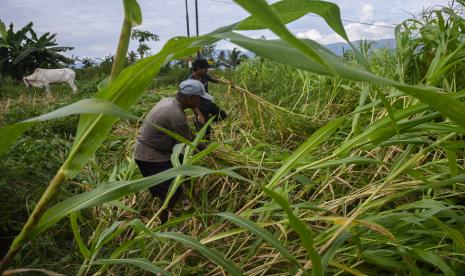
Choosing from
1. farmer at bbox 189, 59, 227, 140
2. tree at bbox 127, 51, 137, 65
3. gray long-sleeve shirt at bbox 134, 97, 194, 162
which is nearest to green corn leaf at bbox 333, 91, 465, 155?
gray long-sleeve shirt at bbox 134, 97, 194, 162

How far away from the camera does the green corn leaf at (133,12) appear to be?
454 millimetres

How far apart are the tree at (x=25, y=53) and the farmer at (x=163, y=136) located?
1236 centimetres

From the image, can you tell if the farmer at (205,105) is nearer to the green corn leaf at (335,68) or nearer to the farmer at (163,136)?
the farmer at (163,136)

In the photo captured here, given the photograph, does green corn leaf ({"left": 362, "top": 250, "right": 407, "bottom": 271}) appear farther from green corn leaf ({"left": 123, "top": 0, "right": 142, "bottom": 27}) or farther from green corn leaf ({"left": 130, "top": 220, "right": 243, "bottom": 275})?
green corn leaf ({"left": 123, "top": 0, "right": 142, "bottom": 27})

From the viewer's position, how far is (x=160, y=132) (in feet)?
8.66

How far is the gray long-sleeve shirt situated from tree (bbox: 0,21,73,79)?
12.4 m

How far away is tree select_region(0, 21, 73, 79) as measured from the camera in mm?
13258

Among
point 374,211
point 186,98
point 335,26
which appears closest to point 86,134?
point 335,26

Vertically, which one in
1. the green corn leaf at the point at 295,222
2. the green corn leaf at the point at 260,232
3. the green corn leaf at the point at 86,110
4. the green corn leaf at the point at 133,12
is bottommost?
the green corn leaf at the point at 260,232

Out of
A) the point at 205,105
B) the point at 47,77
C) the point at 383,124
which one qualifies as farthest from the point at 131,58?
the point at 383,124

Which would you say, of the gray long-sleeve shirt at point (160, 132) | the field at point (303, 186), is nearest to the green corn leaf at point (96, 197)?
the field at point (303, 186)

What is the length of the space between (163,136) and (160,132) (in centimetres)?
6

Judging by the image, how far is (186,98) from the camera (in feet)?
9.05

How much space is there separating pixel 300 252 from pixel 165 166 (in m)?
1.67
